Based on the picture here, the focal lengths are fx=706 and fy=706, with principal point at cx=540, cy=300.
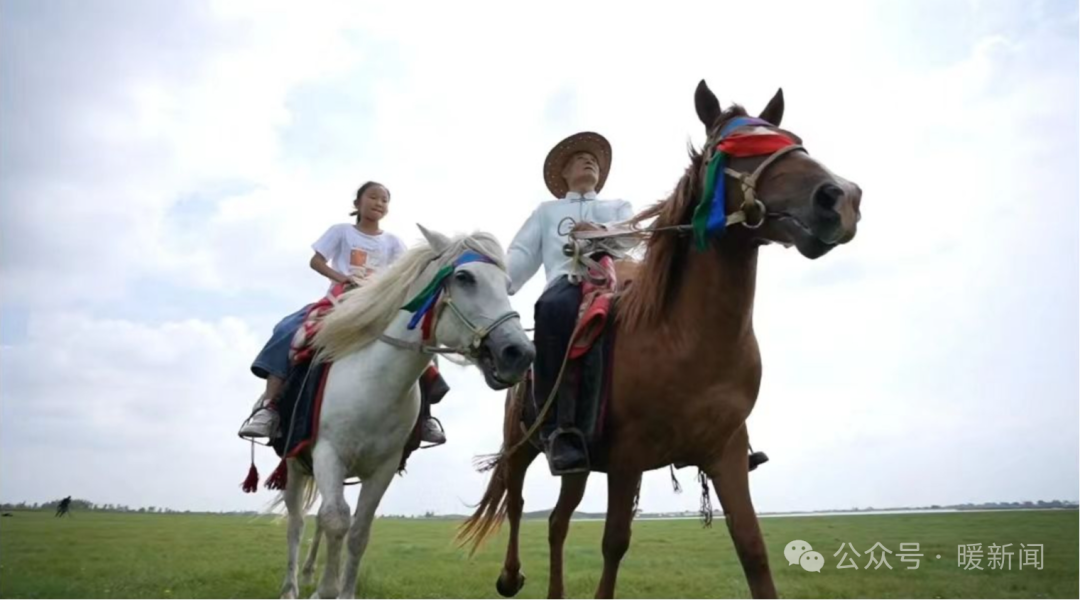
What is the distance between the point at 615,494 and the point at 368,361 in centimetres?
223

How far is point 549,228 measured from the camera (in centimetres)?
584

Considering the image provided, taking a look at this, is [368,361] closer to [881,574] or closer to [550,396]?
[550,396]

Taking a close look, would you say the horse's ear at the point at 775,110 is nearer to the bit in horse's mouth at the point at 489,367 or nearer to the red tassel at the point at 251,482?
the bit in horse's mouth at the point at 489,367

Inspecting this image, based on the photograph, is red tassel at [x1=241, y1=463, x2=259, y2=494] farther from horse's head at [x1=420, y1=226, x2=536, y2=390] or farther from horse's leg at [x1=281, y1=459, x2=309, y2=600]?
horse's head at [x1=420, y1=226, x2=536, y2=390]

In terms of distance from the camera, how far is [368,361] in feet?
17.5

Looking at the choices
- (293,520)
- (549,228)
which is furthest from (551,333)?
(293,520)

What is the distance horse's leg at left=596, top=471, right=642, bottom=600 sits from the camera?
4.05 meters

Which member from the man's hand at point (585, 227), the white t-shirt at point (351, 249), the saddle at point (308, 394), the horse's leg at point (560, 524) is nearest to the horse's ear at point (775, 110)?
the man's hand at point (585, 227)

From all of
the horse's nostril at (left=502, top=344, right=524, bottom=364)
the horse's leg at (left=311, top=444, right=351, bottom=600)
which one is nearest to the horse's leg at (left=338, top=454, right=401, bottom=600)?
the horse's leg at (left=311, top=444, right=351, bottom=600)

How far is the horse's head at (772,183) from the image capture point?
3.29 metres

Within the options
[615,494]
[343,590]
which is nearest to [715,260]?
[615,494]

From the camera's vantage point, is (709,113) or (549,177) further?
(549,177)

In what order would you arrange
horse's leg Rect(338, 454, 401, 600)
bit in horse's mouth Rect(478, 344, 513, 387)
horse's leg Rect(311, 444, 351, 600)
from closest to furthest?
bit in horse's mouth Rect(478, 344, 513, 387) → horse's leg Rect(311, 444, 351, 600) → horse's leg Rect(338, 454, 401, 600)

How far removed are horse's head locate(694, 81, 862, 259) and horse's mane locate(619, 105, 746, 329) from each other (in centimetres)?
10
